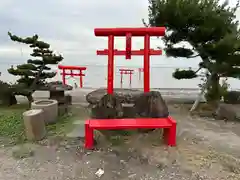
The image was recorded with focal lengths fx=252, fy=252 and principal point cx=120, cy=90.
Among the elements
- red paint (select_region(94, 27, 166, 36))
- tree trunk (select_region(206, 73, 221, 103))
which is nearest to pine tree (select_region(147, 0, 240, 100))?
tree trunk (select_region(206, 73, 221, 103))

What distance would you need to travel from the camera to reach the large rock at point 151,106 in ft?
12.0

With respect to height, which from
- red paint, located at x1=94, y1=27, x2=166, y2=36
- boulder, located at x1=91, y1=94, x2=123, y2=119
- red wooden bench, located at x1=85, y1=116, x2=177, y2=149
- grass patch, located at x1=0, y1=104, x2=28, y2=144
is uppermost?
→ red paint, located at x1=94, y1=27, x2=166, y2=36

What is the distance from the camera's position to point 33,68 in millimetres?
5512

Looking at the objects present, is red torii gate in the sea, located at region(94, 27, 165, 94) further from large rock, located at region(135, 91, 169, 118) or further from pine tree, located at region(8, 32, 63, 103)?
pine tree, located at region(8, 32, 63, 103)

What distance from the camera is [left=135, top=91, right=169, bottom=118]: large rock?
3.67 metres

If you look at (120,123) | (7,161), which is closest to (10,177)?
(7,161)

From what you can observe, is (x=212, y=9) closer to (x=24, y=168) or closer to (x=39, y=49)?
(x=39, y=49)

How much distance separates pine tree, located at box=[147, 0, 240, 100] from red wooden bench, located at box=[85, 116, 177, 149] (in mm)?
2493

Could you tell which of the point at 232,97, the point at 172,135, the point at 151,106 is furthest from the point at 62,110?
the point at 232,97

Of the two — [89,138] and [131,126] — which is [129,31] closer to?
[131,126]

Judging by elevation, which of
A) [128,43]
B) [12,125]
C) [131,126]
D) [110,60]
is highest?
[128,43]

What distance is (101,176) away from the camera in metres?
2.62

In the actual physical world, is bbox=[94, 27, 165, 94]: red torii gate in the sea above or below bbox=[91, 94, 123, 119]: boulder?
above

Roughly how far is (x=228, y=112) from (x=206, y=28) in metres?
1.76
